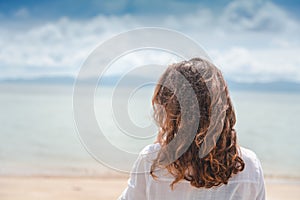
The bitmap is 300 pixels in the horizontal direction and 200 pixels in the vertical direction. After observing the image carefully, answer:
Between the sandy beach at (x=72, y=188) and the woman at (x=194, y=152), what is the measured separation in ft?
11.8

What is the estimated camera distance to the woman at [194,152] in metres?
1.19

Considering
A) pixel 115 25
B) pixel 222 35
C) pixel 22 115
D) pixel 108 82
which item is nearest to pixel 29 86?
pixel 115 25

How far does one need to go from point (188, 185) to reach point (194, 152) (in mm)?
75

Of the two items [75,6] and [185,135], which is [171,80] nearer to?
[185,135]

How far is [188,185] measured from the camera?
123cm

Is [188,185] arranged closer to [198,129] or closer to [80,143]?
[198,129]

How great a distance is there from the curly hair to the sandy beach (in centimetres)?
362

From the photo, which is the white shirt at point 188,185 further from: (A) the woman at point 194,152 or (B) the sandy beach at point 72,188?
(B) the sandy beach at point 72,188

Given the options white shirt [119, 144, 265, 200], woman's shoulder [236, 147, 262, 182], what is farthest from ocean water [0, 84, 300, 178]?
woman's shoulder [236, 147, 262, 182]

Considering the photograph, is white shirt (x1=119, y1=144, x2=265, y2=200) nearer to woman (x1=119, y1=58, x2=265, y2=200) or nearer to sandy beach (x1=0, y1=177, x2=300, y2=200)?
woman (x1=119, y1=58, x2=265, y2=200)

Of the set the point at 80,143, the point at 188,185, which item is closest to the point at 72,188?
the point at 80,143

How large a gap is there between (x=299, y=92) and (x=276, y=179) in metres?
20.2

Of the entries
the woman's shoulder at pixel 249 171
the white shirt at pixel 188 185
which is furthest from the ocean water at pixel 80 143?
the woman's shoulder at pixel 249 171

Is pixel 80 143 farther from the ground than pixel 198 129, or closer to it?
closer to it
